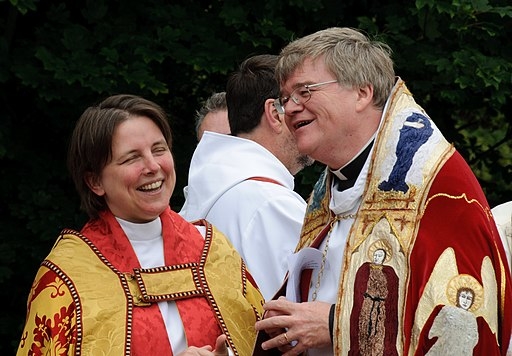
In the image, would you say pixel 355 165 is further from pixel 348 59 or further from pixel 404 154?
pixel 348 59

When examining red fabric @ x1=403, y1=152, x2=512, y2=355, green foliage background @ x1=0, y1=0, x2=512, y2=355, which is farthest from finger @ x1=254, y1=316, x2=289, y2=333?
green foliage background @ x1=0, y1=0, x2=512, y2=355

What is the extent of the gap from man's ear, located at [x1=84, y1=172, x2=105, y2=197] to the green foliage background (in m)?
3.27

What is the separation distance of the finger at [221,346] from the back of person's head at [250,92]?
5.74 feet

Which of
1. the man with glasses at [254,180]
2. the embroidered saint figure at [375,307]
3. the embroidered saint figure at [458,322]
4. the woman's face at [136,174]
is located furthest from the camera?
the man with glasses at [254,180]

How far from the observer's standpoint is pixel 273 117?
614 cm

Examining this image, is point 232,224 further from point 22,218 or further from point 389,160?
point 22,218

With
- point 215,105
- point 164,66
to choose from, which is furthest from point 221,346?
point 164,66

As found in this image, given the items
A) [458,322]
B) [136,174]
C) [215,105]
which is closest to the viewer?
[458,322]

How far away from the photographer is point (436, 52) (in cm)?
842

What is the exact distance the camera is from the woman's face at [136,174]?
486cm

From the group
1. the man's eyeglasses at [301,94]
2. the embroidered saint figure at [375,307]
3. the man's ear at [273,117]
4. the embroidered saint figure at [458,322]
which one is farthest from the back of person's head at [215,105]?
the embroidered saint figure at [458,322]

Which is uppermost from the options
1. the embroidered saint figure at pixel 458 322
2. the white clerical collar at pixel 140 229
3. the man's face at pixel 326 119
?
Result: the man's face at pixel 326 119

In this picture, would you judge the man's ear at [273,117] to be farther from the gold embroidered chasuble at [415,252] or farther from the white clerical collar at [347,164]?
the gold embroidered chasuble at [415,252]

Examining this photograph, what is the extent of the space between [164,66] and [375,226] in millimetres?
4632
